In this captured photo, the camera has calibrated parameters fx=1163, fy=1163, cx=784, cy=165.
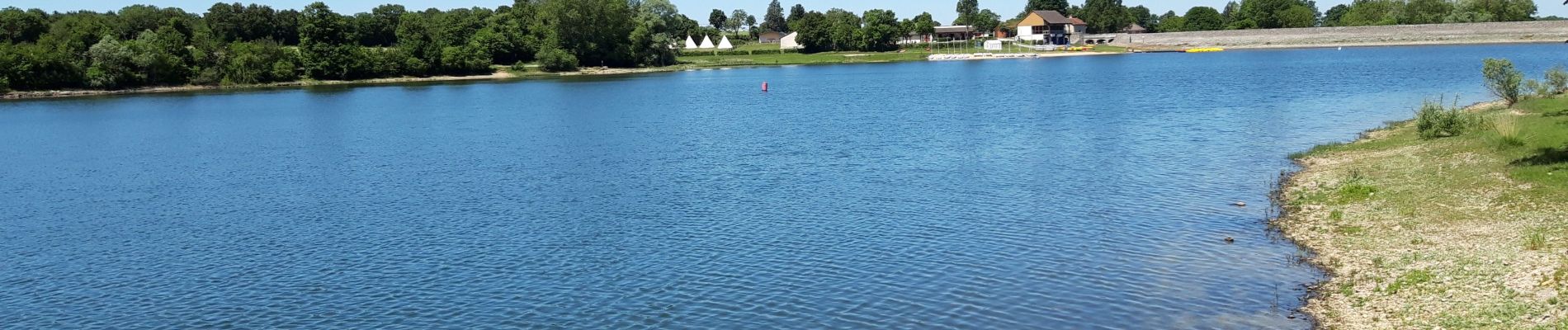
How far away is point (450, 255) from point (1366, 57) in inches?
5776

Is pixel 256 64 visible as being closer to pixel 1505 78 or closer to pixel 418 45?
pixel 418 45

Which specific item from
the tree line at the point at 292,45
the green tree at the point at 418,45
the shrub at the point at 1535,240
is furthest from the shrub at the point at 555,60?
the shrub at the point at 1535,240

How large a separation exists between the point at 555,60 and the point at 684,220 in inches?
5463

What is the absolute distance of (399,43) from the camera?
166 m

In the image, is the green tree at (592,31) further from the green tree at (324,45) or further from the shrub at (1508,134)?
the shrub at (1508,134)

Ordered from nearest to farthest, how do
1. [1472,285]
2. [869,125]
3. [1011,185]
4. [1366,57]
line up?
[1472,285], [1011,185], [869,125], [1366,57]

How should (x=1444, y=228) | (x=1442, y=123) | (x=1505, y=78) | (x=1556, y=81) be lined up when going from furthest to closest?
(x=1505, y=78) → (x=1556, y=81) → (x=1442, y=123) → (x=1444, y=228)

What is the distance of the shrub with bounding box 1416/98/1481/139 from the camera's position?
1505 inches

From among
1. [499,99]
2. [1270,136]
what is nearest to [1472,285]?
[1270,136]

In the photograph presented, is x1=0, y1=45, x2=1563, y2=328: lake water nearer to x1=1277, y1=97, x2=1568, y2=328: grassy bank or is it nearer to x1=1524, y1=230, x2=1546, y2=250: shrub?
x1=1277, y1=97, x2=1568, y2=328: grassy bank

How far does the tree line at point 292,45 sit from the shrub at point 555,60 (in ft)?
0.60

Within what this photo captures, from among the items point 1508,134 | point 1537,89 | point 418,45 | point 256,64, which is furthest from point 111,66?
point 1508,134

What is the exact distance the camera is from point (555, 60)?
16712cm

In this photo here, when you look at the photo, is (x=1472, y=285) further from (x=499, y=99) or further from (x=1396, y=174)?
(x=499, y=99)
